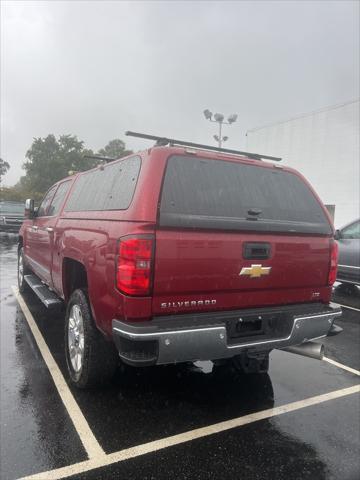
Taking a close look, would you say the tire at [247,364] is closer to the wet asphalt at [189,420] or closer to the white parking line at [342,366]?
the wet asphalt at [189,420]

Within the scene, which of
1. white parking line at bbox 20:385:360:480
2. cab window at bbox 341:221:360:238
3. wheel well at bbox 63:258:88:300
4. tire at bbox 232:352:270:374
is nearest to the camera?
white parking line at bbox 20:385:360:480

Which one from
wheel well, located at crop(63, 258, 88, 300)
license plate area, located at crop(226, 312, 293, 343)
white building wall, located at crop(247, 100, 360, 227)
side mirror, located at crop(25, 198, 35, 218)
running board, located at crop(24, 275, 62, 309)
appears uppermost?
white building wall, located at crop(247, 100, 360, 227)

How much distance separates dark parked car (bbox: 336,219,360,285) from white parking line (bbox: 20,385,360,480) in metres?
4.10

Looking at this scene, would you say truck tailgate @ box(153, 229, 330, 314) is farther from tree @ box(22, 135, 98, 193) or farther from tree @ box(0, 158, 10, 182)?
tree @ box(0, 158, 10, 182)

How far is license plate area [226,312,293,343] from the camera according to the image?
2.88 meters

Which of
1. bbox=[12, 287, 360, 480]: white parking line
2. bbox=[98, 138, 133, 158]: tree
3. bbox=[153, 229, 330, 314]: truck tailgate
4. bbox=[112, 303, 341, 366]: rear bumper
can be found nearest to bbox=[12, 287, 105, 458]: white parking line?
bbox=[12, 287, 360, 480]: white parking line

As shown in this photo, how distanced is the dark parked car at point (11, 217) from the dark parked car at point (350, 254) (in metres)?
15.2

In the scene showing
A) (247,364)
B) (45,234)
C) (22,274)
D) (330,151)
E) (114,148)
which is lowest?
(247,364)

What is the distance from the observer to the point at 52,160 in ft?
164

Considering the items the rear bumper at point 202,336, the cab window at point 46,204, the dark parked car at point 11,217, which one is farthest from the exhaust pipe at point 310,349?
the dark parked car at point 11,217

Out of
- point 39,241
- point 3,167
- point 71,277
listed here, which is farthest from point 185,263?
point 3,167

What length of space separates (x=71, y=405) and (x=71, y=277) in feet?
4.06

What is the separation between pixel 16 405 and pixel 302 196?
302 cm

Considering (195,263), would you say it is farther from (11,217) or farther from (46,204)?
(11,217)
